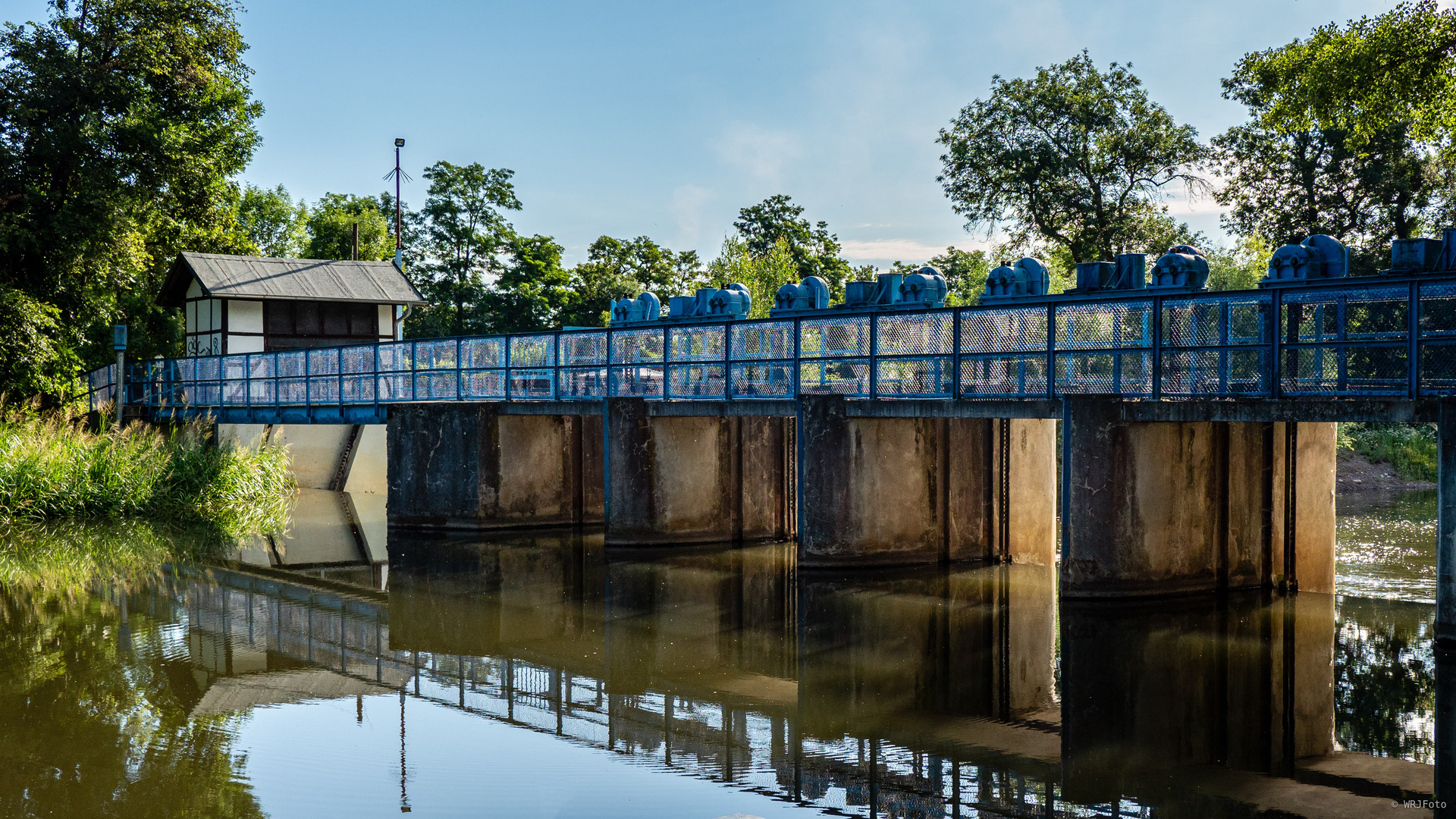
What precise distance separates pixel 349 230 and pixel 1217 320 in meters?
43.0

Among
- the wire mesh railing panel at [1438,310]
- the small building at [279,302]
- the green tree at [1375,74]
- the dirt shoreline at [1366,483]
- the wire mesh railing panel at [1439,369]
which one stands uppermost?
the green tree at [1375,74]

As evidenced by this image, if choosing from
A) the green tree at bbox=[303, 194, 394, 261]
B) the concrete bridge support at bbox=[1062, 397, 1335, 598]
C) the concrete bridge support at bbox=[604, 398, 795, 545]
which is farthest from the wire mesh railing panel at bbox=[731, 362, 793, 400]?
the green tree at bbox=[303, 194, 394, 261]

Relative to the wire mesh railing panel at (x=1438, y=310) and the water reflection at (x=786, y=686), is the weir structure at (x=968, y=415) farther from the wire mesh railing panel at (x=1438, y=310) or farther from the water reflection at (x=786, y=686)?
the water reflection at (x=786, y=686)

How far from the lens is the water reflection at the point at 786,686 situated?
8.05 meters

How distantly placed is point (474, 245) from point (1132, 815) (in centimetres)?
4828

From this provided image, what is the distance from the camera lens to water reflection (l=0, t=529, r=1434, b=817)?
8055 millimetres

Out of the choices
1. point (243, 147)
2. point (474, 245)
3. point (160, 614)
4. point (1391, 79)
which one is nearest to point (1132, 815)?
point (160, 614)

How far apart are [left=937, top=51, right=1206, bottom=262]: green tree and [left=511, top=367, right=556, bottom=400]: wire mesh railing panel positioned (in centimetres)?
2268

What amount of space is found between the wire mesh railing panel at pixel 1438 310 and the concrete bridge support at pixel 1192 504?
2.21 meters

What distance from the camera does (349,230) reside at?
163 ft

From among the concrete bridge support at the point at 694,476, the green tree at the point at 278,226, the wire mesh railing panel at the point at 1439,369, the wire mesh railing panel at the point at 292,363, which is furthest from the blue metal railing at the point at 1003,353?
the green tree at the point at 278,226

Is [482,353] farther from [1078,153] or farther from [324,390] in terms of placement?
[1078,153]

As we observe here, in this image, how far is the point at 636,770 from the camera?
8.49 meters

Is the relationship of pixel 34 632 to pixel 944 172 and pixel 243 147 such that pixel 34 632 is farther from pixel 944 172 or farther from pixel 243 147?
pixel 944 172
